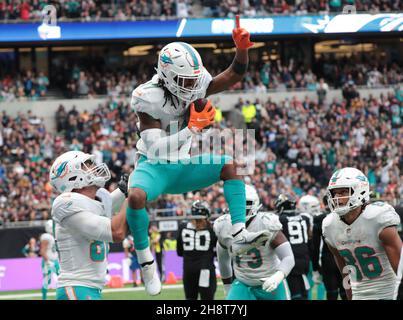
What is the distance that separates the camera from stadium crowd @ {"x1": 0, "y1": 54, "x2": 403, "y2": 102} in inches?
1157

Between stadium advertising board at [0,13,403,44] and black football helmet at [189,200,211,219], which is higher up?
→ stadium advertising board at [0,13,403,44]

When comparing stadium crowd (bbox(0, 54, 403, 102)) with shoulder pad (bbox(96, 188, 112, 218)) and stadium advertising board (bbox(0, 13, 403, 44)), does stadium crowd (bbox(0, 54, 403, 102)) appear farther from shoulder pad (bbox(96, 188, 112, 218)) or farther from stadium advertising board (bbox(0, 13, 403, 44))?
shoulder pad (bbox(96, 188, 112, 218))

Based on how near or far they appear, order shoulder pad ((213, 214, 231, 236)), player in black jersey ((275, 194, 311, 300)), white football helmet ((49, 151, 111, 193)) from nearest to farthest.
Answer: white football helmet ((49, 151, 111, 193)) < shoulder pad ((213, 214, 231, 236)) < player in black jersey ((275, 194, 311, 300))

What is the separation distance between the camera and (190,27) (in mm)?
29781

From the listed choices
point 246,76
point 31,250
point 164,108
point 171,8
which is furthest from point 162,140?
point 246,76

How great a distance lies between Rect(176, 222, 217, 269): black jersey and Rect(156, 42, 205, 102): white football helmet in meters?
6.43

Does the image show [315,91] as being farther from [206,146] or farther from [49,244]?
[49,244]

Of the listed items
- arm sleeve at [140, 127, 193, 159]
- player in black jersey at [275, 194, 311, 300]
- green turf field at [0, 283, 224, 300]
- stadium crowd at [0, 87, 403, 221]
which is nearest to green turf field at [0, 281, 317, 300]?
green turf field at [0, 283, 224, 300]

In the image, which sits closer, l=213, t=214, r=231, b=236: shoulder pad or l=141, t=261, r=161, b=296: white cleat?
l=141, t=261, r=161, b=296: white cleat

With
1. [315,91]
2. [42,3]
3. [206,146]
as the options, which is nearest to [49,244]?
[206,146]

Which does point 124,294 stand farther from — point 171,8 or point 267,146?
point 171,8

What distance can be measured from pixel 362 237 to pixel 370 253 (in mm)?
149

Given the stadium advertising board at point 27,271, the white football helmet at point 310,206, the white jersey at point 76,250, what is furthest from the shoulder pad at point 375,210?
the stadium advertising board at point 27,271

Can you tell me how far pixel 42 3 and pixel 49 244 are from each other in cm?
1374
